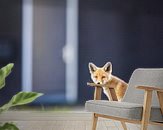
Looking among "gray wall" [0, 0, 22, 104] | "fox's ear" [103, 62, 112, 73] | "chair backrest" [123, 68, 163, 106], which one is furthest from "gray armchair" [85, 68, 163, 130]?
"gray wall" [0, 0, 22, 104]

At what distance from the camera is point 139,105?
258 centimetres

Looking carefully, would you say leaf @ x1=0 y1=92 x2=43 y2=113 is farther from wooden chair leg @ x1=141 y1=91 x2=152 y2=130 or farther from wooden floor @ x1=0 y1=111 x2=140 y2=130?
wooden floor @ x1=0 y1=111 x2=140 y2=130

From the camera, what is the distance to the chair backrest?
3055mm

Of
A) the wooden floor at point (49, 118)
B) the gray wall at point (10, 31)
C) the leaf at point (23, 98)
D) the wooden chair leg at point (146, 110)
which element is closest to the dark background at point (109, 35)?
the gray wall at point (10, 31)

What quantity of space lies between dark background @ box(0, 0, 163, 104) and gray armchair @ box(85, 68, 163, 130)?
3.71 ft

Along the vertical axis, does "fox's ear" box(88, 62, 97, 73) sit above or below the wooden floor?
above

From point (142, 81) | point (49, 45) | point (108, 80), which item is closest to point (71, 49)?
point (49, 45)

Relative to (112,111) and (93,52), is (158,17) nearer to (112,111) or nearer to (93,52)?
(93,52)

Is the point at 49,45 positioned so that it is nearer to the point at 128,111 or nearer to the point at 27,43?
the point at 27,43

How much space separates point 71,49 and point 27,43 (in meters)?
0.66

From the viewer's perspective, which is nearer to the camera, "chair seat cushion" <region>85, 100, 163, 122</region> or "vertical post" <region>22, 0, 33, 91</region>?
"chair seat cushion" <region>85, 100, 163, 122</region>

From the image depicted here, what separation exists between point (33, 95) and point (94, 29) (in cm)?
334

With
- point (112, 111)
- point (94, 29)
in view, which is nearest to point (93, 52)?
point (94, 29)

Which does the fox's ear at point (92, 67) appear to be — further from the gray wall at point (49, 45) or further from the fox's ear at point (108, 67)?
the gray wall at point (49, 45)
